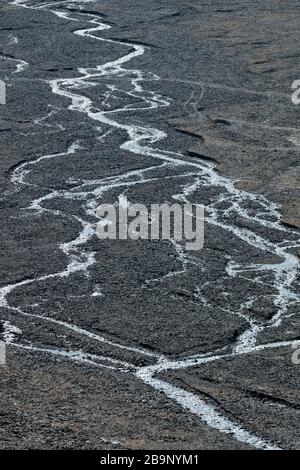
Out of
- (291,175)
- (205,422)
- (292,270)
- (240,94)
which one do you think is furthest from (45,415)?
(240,94)

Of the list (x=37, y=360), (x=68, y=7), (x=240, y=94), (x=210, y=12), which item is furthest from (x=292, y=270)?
(x=68, y=7)

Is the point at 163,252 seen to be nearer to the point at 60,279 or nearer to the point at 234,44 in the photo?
the point at 60,279

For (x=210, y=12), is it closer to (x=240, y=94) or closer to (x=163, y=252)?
(x=240, y=94)

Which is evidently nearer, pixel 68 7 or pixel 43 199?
pixel 43 199

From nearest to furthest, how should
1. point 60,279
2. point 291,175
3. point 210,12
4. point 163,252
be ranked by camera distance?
point 60,279, point 163,252, point 291,175, point 210,12

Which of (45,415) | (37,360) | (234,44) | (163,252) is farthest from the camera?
(234,44)

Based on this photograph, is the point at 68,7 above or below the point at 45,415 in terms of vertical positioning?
below
